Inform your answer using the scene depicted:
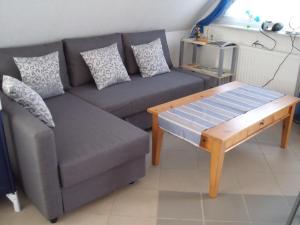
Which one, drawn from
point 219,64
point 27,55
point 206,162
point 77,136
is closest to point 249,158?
point 206,162

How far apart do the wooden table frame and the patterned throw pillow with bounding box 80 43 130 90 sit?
75cm

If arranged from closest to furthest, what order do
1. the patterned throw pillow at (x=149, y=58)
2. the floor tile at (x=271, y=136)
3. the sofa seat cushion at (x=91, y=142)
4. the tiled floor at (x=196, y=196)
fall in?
the sofa seat cushion at (x=91, y=142) < the tiled floor at (x=196, y=196) < the floor tile at (x=271, y=136) < the patterned throw pillow at (x=149, y=58)

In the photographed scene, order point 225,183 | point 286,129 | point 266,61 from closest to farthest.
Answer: point 225,183 → point 286,129 → point 266,61

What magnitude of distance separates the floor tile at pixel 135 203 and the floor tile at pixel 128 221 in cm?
3

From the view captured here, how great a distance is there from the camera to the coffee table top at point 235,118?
2.00m

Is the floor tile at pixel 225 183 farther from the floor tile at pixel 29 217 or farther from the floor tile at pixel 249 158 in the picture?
the floor tile at pixel 29 217

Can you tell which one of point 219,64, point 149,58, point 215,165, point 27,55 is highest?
point 27,55

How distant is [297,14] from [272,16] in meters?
0.28

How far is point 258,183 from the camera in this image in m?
2.30

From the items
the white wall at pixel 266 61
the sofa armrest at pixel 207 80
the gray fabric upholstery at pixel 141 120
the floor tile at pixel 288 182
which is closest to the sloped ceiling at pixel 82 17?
the white wall at pixel 266 61

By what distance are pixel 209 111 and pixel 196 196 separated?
24.1 inches

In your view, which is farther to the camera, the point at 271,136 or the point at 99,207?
the point at 271,136

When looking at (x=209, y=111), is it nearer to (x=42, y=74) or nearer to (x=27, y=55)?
(x=42, y=74)

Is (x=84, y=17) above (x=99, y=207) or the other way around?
above
